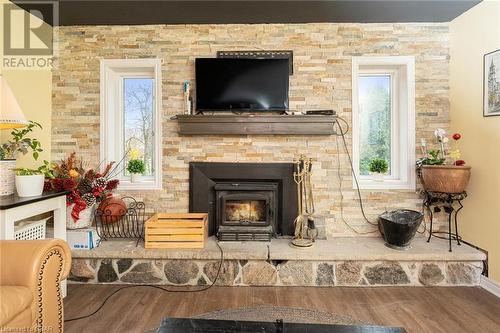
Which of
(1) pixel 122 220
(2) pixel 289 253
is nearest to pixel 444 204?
(2) pixel 289 253

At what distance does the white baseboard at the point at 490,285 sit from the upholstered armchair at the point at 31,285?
3.19 metres

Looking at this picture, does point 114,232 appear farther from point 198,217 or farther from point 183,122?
point 183,122

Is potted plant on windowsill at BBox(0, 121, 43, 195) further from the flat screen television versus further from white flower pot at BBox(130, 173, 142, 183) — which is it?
the flat screen television

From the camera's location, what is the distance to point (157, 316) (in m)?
2.06

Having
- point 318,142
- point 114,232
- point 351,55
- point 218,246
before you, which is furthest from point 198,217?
point 351,55

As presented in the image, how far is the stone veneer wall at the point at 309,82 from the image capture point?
3055 millimetres

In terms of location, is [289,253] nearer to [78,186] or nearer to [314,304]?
[314,304]

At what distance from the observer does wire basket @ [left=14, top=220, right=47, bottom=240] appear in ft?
6.71

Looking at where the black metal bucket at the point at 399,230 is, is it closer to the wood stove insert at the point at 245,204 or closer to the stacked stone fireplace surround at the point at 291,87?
the stacked stone fireplace surround at the point at 291,87

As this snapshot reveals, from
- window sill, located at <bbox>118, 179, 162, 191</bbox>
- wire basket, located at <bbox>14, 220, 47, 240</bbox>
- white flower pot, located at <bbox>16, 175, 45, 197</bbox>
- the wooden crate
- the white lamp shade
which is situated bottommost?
the wooden crate

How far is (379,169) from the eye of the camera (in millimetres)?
3195

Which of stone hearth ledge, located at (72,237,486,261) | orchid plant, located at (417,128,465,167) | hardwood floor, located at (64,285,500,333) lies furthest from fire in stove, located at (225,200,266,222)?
orchid plant, located at (417,128,465,167)

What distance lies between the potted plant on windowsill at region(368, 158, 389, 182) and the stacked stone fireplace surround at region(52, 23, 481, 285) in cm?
22

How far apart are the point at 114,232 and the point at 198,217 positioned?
3.08 feet
